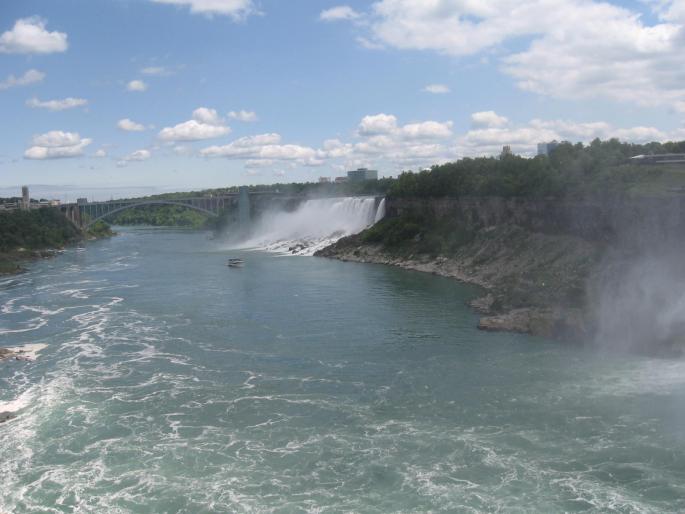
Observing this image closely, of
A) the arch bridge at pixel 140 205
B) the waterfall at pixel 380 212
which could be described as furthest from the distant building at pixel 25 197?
the waterfall at pixel 380 212

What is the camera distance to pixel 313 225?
6231 cm

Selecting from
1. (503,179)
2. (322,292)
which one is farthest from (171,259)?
(503,179)

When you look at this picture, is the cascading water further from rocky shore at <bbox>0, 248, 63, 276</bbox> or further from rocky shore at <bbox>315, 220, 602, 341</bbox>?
rocky shore at <bbox>0, 248, 63, 276</bbox>

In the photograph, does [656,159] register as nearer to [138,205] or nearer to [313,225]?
[313,225]

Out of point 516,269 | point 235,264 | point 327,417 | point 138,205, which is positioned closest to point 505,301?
point 516,269

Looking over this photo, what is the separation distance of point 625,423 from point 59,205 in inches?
2924

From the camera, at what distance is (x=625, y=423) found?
14.6 meters

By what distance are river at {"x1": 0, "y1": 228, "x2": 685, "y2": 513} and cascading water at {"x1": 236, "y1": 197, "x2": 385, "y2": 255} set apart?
28.1 meters

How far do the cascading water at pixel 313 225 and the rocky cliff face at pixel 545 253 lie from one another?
6.65m

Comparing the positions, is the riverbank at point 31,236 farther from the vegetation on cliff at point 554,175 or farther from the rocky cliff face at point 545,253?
the vegetation on cliff at point 554,175

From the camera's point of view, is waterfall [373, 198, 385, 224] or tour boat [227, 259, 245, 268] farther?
waterfall [373, 198, 385, 224]

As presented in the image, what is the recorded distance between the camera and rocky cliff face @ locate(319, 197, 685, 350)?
77.7 ft

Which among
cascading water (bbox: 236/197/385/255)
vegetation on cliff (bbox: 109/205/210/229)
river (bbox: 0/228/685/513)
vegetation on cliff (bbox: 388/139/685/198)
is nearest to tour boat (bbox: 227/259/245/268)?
cascading water (bbox: 236/197/385/255)

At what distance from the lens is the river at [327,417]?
1186cm
